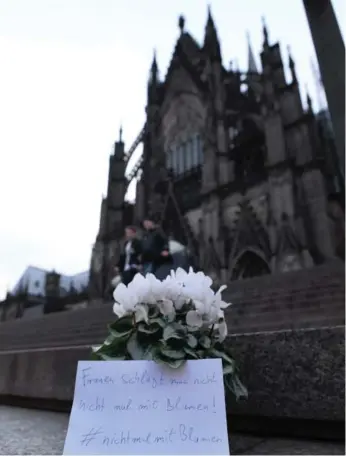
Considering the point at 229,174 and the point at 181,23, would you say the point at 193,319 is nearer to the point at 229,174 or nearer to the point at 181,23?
the point at 229,174

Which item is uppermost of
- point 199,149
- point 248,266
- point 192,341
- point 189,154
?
point 199,149

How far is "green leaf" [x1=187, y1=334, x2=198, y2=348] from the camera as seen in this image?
1.41m

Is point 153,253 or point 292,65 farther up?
point 292,65

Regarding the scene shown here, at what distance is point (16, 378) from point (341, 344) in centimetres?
259

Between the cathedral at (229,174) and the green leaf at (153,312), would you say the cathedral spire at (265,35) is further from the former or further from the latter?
the green leaf at (153,312)

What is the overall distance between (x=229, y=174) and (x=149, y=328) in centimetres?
1725

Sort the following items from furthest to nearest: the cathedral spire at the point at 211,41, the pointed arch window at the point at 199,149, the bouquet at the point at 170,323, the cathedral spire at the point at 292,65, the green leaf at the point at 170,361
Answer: the pointed arch window at the point at 199,149 < the cathedral spire at the point at 211,41 < the cathedral spire at the point at 292,65 < the bouquet at the point at 170,323 < the green leaf at the point at 170,361

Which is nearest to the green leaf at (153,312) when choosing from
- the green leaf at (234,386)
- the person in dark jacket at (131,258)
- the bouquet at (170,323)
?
the bouquet at (170,323)

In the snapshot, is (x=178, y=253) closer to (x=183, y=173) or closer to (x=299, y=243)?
(x=299, y=243)

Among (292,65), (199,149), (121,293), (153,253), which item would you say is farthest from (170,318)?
(199,149)

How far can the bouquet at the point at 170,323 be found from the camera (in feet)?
4.71

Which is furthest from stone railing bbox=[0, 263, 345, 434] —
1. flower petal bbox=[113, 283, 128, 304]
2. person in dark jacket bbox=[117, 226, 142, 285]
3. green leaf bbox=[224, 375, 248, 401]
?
person in dark jacket bbox=[117, 226, 142, 285]

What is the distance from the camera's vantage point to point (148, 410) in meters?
1.29

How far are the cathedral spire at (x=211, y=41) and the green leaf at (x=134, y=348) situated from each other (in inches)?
923
